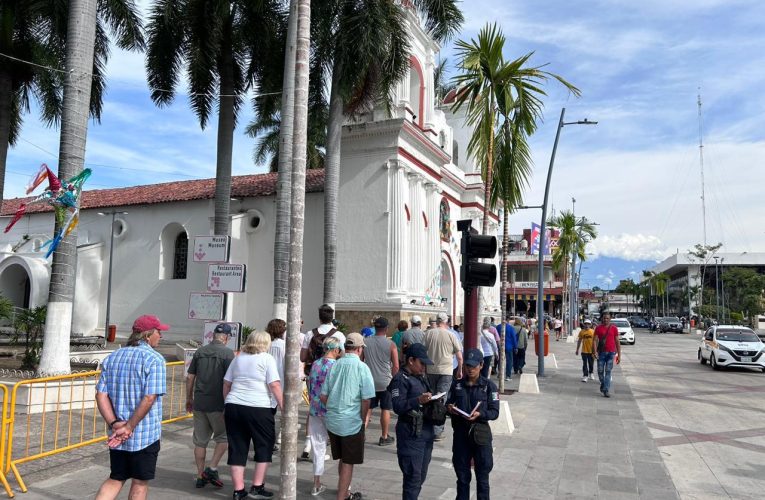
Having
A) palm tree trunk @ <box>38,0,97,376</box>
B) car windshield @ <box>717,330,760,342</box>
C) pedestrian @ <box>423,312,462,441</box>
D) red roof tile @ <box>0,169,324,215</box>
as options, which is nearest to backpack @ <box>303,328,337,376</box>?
pedestrian @ <box>423,312,462,441</box>

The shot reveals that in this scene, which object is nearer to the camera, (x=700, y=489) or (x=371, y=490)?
(x=371, y=490)

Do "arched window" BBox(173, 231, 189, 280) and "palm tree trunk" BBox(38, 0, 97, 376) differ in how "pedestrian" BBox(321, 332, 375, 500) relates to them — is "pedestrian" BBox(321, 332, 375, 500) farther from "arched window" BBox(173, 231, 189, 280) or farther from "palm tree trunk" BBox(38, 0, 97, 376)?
"arched window" BBox(173, 231, 189, 280)

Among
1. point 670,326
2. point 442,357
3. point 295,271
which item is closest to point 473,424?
point 295,271

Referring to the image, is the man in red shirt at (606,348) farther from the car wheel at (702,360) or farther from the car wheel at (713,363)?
the car wheel at (702,360)

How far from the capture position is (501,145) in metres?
12.9

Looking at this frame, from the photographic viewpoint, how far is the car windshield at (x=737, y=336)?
67.7 ft

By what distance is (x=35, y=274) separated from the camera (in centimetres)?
2650

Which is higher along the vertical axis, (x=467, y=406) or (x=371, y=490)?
(x=467, y=406)

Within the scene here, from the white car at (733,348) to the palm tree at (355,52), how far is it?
13.7 m

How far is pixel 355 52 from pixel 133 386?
1254cm

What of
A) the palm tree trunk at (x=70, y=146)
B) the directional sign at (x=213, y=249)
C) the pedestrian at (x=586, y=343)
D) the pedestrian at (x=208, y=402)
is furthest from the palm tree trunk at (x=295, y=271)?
the pedestrian at (x=586, y=343)

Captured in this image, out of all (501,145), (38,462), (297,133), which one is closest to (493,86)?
(501,145)

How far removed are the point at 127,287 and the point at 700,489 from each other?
25.0 m

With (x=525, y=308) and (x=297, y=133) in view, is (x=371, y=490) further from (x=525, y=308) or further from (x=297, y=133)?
(x=525, y=308)
